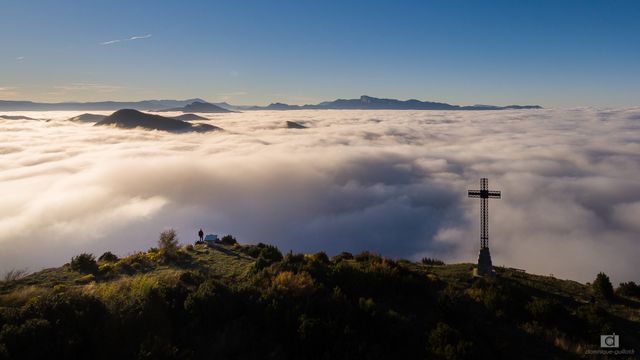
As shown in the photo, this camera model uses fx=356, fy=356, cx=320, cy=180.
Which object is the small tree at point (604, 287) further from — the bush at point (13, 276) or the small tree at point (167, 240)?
the bush at point (13, 276)

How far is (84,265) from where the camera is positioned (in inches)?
992

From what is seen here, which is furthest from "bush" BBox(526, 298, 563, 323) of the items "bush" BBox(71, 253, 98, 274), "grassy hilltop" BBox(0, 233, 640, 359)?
"bush" BBox(71, 253, 98, 274)

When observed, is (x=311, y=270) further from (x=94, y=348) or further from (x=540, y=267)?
(x=540, y=267)

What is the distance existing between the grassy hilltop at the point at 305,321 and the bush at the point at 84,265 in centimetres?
468

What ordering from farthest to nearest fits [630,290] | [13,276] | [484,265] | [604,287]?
1. [484,265]
2. [630,290]
3. [13,276]
4. [604,287]

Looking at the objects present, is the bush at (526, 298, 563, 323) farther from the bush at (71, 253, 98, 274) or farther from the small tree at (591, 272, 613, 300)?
the bush at (71, 253, 98, 274)

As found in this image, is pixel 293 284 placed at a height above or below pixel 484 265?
above

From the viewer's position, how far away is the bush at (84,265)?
24.6m

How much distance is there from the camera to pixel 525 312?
1678cm

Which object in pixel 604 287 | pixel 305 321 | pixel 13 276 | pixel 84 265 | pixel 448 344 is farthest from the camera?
pixel 84 265

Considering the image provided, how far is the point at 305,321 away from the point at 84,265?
20564 mm

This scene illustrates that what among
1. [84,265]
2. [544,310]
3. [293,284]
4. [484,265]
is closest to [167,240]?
[84,265]

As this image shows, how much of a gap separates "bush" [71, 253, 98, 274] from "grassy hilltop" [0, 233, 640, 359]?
15.4 feet

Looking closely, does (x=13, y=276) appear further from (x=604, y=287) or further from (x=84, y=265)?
(x=604, y=287)
